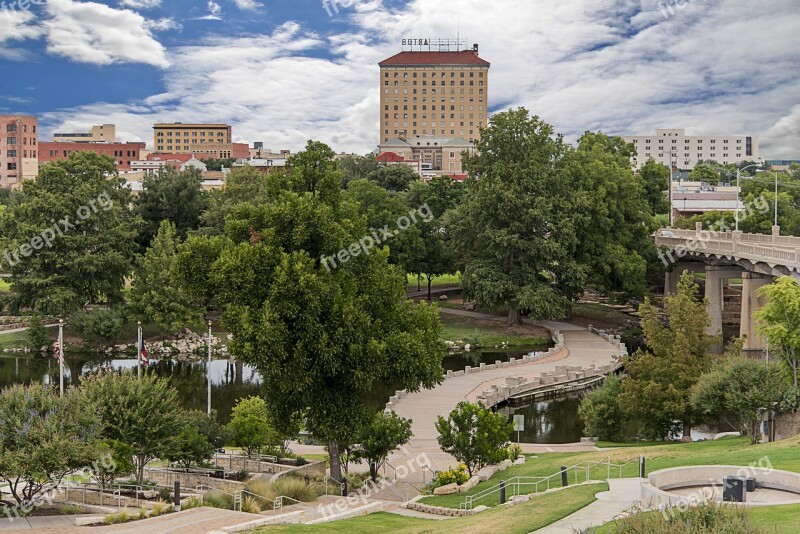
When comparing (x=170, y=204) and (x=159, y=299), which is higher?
(x=170, y=204)

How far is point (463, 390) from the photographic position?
5328 cm

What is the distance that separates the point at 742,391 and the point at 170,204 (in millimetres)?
68140

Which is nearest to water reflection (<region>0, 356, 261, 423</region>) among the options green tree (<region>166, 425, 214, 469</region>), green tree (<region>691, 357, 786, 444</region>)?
green tree (<region>166, 425, 214, 469</region>)

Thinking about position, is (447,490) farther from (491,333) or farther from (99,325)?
(99,325)

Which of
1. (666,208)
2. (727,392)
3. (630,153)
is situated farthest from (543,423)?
(666,208)

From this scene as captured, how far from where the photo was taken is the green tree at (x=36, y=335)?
236ft

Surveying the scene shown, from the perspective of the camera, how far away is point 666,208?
10306 cm

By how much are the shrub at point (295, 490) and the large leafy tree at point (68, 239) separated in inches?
1861

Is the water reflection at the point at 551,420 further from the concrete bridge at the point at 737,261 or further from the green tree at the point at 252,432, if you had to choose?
the concrete bridge at the point at 737,261

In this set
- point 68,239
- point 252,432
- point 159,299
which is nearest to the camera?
point 252,432

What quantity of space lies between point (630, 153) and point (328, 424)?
69243mm

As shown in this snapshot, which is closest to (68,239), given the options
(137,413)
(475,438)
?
(137,413)

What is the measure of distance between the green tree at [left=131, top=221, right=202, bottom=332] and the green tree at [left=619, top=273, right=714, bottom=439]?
41428 millimetres

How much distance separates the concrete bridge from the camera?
205ft
